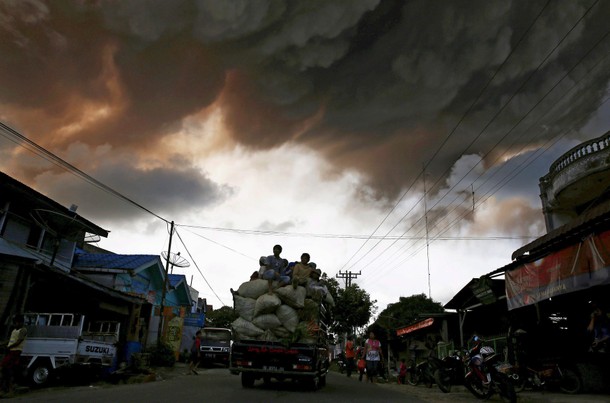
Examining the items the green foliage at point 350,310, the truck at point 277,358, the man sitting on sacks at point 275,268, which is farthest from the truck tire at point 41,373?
the green foliage at point 350,310

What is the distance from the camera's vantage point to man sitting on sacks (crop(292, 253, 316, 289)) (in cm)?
1012

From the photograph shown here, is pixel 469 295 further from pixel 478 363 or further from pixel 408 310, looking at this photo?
pixel 408 310

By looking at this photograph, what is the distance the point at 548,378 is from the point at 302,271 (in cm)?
615

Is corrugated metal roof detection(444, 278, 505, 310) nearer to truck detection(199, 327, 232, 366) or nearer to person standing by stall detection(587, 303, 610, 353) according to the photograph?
person standing by stall detection(587, 303, 610, 353)

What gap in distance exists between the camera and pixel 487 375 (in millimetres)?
8867

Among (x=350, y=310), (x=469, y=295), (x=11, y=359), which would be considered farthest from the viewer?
(x=350, y=310)

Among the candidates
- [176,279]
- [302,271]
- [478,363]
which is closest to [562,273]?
[478,363]

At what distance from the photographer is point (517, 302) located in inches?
425

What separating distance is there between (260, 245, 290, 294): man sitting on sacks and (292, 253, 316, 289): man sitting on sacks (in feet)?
0.84

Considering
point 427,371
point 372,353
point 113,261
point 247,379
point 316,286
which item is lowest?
point 247,379

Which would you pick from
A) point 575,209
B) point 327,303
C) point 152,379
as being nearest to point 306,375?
point 327,303

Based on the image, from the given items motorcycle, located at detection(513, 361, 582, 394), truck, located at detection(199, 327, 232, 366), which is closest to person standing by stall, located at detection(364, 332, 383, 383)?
motorcycle, located at detection(513, 361, 582, 394)

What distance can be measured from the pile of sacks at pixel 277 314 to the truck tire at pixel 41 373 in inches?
200

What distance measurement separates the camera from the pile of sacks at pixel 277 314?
385 inches
